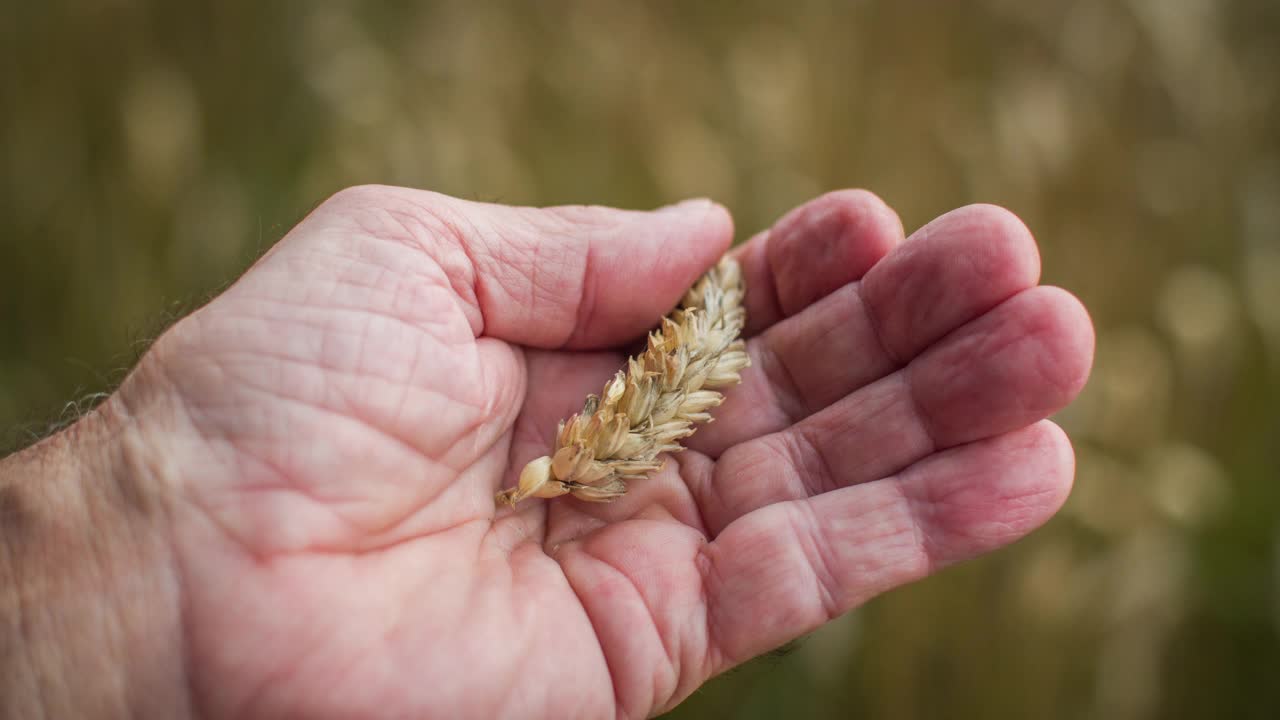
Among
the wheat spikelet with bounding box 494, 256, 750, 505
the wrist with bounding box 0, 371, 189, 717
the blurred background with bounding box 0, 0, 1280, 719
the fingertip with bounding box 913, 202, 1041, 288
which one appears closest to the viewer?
the wrist with bounding box 0, 371, 189, 717

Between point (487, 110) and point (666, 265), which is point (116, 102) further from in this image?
point (666, 265)

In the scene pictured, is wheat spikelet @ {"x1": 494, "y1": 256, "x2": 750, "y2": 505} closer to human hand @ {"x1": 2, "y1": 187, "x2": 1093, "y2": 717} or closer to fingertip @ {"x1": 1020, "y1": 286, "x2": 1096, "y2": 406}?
human hand @ {"x1": 2, "y1": 187, "x2": 1093, "y2": 717}

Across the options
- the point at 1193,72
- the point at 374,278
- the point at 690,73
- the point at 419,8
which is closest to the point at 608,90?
the point at 690,73

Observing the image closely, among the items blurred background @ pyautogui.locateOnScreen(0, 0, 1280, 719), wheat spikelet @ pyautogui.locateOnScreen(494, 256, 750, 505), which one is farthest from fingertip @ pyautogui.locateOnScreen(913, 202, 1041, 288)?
blurred background @ pyautogui.locateOnScreen(0, 0, 1280, 719)

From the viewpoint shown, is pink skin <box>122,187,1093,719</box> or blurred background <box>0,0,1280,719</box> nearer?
pink skin <box>122,187,1093,719</box>

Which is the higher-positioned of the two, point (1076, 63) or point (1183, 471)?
point (1076, 63)

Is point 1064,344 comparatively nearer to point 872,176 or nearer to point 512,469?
point 512,469

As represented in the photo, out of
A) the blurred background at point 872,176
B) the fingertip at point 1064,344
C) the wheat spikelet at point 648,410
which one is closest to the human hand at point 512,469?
the fingertip at point 1064,344

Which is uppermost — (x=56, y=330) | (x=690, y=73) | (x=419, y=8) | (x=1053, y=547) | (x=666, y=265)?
(x=419, y=8)
